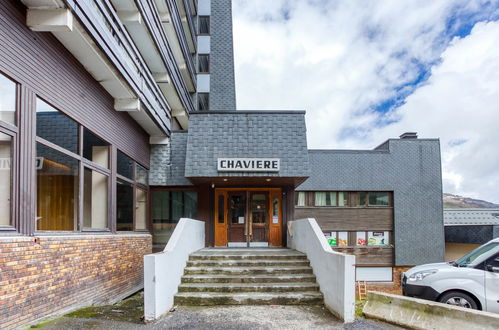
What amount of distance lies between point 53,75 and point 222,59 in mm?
20758

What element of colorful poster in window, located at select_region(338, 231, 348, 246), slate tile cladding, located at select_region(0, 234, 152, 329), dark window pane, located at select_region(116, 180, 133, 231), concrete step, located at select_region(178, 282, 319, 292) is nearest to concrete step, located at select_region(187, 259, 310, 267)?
concrete step, located at select_region(178, 282, 319, 292)

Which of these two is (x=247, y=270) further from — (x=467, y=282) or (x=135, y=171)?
(x=135, y=171)

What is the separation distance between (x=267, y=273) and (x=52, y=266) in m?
4.69

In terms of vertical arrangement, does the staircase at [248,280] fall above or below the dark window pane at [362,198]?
below

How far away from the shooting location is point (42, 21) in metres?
6.30

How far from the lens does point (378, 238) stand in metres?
21.1

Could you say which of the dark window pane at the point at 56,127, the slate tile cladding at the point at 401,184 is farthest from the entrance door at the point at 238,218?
the slate tile cladding at the point at 401,184

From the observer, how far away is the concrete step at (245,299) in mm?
7992

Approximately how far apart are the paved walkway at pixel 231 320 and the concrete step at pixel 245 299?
0.82 feet

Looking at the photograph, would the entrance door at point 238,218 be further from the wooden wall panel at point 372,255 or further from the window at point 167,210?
the wooden wall panel at point 372,255

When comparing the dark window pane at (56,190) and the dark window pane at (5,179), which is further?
the dark window pane at (56,190)

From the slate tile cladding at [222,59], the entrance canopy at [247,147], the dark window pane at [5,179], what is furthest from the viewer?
the slate tile cladding at [222,59]

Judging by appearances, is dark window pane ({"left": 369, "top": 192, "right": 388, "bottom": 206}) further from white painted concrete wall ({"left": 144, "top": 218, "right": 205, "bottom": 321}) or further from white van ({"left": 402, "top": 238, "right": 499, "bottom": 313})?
white painted concrete wall ({"left": 144, "top": 218, "right": 205, "bottom": 321})

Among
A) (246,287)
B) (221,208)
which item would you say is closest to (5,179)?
(246,287)
